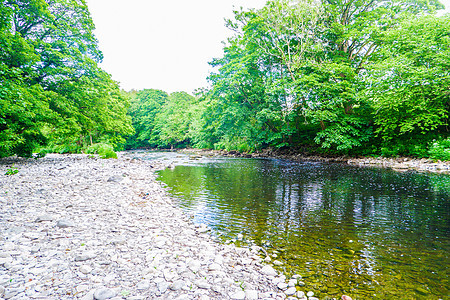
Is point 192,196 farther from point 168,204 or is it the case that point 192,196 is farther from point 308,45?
point 308,45

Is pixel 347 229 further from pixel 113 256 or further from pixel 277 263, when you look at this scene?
pixel 113 256

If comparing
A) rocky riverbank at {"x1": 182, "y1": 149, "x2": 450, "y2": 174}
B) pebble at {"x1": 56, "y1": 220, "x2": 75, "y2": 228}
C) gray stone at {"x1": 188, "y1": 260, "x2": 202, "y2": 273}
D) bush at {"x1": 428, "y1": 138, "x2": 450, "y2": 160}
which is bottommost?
gray stone at {"x1": 188, "y1": 260, "x2": 202, "y2": 273}

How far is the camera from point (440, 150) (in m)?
14.8

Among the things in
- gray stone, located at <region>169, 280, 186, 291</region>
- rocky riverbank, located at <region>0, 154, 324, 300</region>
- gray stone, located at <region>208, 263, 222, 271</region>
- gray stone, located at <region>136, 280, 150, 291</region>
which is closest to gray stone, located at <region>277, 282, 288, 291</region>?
rocky riverbank, located at <region>0, 154, 324, 300</region>

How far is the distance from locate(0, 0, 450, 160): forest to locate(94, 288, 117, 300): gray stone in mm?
9475

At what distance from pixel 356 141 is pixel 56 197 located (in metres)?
22.1

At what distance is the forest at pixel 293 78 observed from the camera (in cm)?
1309

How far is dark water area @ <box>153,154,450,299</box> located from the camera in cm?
325

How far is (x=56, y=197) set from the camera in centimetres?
647

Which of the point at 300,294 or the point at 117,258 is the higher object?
the point at 117,258

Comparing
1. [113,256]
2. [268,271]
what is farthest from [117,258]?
[268,271]

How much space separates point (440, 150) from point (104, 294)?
820 inches

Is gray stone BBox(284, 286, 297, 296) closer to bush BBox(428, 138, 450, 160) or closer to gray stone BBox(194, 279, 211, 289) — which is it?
gray stone BBox(194, 279, 211, 289)

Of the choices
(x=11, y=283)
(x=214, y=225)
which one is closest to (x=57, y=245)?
(x=11, y=283)
